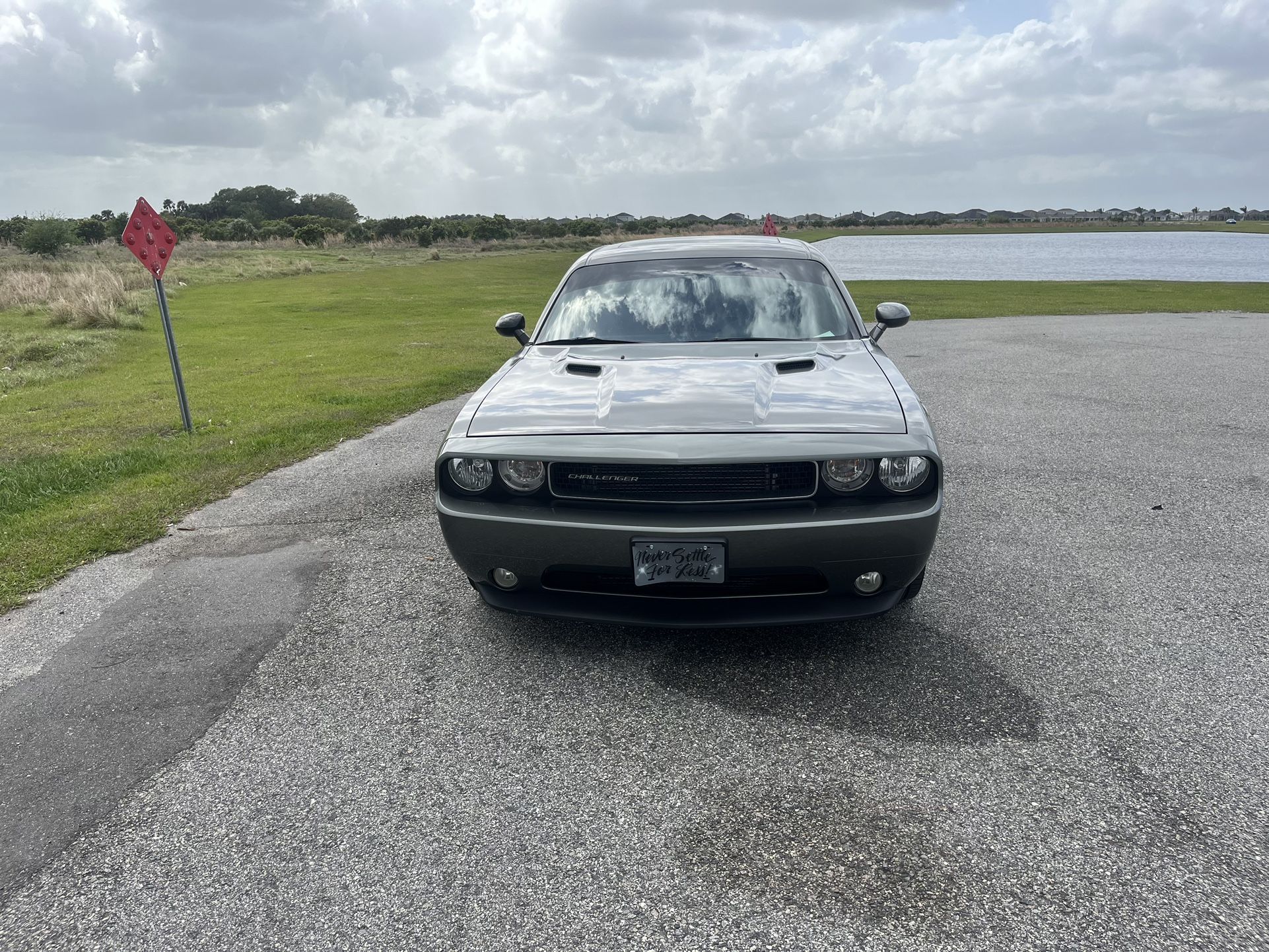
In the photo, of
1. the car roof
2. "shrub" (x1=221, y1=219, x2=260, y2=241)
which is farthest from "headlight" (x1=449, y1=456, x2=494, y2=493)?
"shrub" (x1=221, y1=219, x2=260, y2=241)

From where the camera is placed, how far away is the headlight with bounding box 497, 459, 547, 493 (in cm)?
319

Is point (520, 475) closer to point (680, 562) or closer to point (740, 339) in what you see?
point (680, 562)

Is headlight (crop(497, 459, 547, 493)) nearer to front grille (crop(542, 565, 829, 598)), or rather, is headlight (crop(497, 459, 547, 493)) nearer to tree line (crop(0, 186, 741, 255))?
front grille (crop(542, 565, 829, 598))

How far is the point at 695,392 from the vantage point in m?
3.40

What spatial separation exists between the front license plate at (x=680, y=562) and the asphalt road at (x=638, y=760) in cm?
44

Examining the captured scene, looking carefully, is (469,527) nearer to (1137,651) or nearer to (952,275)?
(1137,651)

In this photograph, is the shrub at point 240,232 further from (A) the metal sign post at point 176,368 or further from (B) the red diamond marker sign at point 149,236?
(B) the red diamond marker sign at point 149,236

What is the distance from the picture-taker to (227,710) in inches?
122

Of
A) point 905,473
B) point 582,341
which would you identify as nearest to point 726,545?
point 905,473

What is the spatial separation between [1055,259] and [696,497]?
41347 mm

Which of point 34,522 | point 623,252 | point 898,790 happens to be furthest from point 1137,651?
point 34,522

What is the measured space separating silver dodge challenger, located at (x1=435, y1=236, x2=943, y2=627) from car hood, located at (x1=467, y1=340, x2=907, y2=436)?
10mm

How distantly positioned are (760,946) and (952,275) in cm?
3146

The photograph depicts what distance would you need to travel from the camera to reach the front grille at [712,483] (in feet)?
10.0
